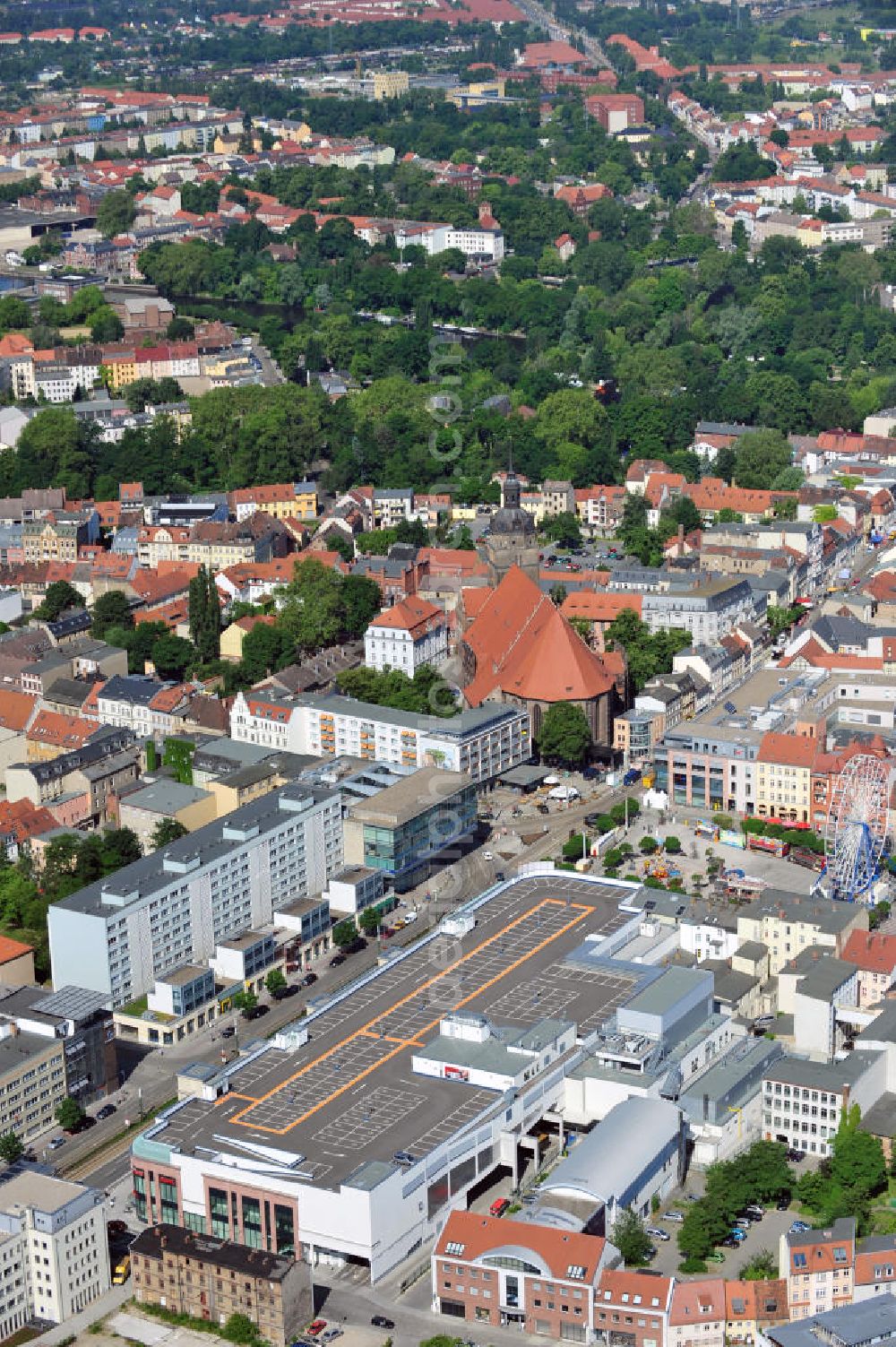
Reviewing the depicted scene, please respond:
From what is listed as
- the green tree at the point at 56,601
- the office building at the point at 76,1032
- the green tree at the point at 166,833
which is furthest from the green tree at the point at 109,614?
the office building at the point at 76,1032

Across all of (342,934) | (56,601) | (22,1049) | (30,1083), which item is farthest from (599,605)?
(30,1083)

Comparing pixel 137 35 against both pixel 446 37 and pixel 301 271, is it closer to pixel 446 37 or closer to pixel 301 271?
A: pixel 446 37

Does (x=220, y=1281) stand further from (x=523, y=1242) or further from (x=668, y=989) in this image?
(x=668, y=989)

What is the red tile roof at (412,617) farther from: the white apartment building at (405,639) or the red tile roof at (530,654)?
the red tile roof at (530,654)

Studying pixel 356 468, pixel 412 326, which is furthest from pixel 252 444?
pixel 412 326

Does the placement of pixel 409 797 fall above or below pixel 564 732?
above

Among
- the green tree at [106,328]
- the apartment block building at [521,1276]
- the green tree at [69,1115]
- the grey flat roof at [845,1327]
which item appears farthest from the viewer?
the green tree at [106,328]
